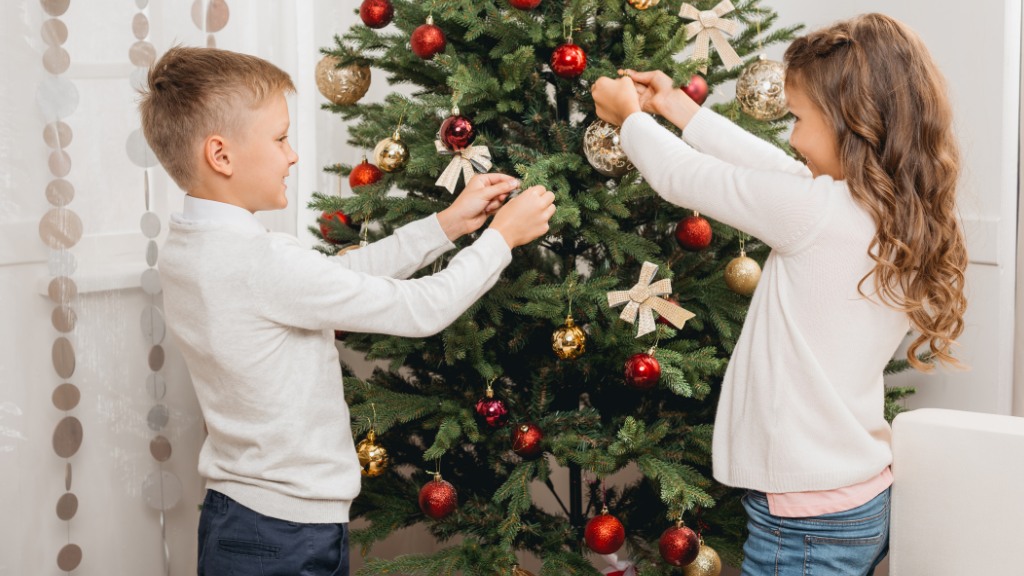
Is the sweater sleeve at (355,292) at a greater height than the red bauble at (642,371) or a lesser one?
greater

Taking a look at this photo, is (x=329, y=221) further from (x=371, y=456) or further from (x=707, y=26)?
(x=707, y=26)

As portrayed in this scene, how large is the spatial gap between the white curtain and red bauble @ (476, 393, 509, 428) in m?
0.86

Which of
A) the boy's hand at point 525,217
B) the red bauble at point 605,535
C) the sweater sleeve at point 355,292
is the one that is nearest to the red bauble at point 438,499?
the red bauble at point 605,535

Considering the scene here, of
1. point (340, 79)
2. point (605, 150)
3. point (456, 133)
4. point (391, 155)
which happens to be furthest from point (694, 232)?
point (340, 79)

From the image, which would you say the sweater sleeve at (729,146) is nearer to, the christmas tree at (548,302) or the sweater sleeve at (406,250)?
the christmas tree at (548,302)

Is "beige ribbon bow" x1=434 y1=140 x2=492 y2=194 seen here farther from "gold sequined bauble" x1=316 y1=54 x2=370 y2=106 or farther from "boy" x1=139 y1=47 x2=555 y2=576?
"gold sequined bauble" x1=316 y1=54 x2=370 y2=106

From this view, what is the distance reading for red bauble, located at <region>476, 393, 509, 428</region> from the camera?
1.55 metres

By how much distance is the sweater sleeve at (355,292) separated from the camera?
50.8 inches

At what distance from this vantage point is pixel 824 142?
1.33 meters

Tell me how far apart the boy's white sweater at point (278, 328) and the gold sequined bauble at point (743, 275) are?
1.42ft

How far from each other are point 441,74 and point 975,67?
3.78ft

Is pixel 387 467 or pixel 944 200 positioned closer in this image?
pixel 944 200

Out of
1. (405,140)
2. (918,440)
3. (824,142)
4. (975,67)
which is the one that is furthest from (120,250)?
(975,67)

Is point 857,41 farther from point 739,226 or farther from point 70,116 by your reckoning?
point 70,116
